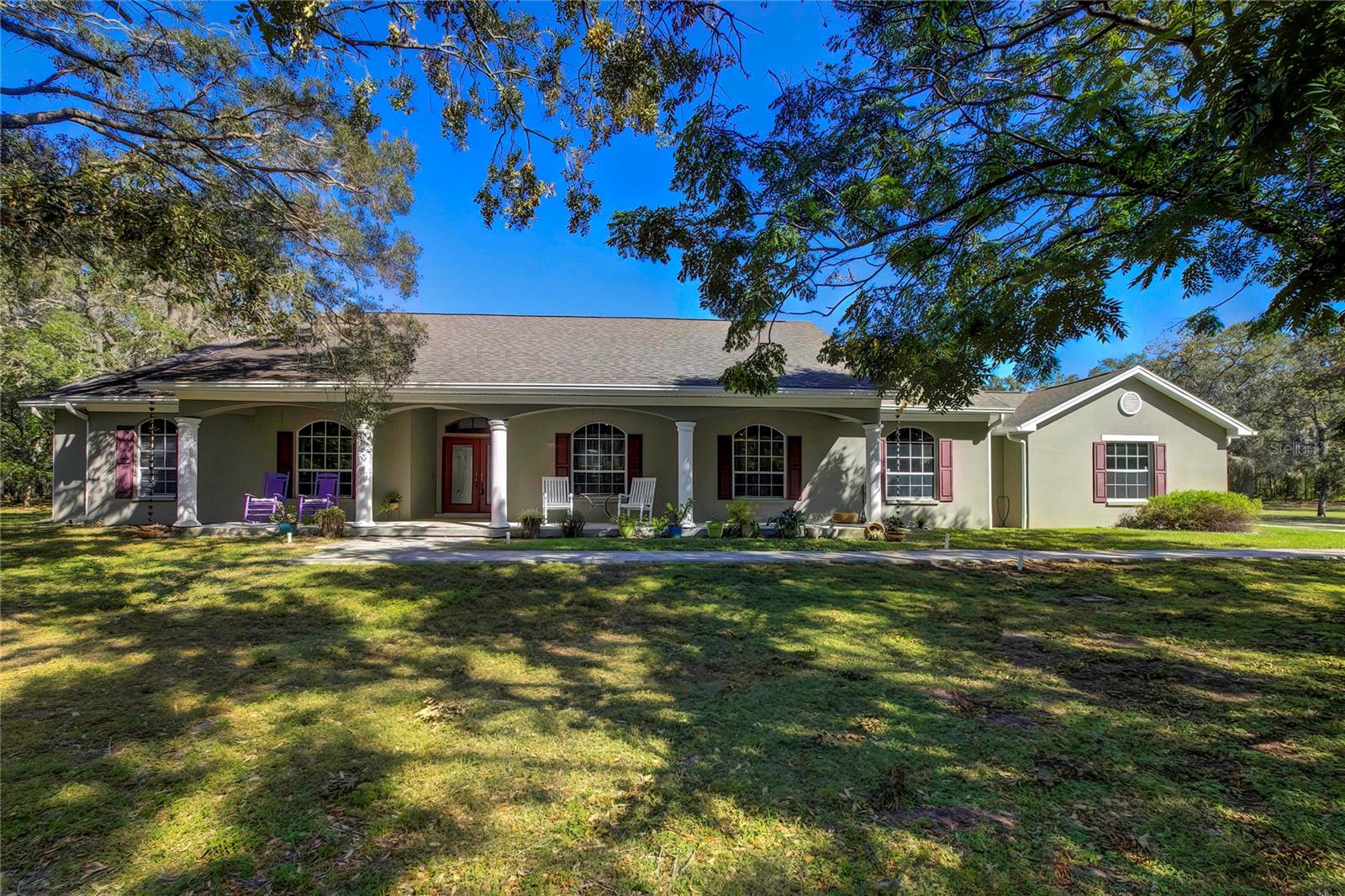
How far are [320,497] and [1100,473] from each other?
17.5 m

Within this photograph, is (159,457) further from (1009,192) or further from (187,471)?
(1009,192)

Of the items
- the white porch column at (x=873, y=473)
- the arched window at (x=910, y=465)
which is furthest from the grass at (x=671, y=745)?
the arched window at (x=910, y=465)

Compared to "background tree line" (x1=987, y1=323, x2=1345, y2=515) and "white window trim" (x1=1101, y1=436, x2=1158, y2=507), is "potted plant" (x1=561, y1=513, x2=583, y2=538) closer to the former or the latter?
"white window trim" (x1=1101, y1=436, x2=1158, y2=507)

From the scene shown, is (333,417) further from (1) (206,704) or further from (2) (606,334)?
(1) (206,704)

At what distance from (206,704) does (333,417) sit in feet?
32.0

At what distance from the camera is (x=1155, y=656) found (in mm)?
4719

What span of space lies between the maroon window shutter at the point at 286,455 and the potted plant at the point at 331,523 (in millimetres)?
2376

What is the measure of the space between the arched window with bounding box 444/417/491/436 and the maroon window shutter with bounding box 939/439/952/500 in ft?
34.6

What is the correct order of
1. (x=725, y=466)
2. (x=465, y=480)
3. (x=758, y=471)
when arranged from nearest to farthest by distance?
(x=725, y=466)
(x=758, y=471)
(x=465, y=480)

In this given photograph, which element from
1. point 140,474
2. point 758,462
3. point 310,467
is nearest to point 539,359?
point 758,462

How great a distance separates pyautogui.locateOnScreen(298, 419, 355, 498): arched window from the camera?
12.6 metres

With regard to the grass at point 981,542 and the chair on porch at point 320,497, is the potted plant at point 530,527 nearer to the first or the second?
the grass at point 981,542

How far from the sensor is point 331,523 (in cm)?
1061

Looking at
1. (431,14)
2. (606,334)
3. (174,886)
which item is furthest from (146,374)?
(174,886)
